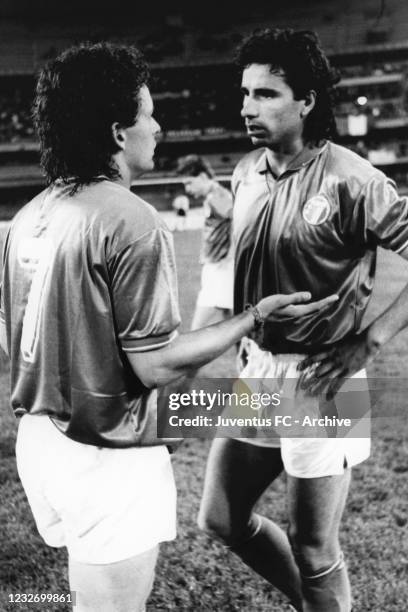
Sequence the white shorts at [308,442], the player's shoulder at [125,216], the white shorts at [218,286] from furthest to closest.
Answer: the white shorts at [218,286], the white shorts at [308,442], the player's shoulder at [125,216]

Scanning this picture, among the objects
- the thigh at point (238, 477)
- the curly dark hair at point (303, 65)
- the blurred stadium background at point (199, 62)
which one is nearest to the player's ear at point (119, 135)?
the curly dark hair at point (303, 65)

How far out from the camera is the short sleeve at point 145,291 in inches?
50.0

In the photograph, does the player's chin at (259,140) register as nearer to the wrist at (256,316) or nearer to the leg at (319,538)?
the wrist at (256,316)

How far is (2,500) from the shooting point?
3154 millimetres

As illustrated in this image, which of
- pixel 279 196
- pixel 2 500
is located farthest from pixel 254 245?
pixel 2 500

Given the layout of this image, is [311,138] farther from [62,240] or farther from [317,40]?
[62,240]

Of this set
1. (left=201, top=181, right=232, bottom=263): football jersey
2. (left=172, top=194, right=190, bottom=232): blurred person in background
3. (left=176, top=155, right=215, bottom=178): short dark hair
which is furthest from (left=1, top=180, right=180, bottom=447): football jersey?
(left=172, top=194, right=190, bottom=232): blurred person in background

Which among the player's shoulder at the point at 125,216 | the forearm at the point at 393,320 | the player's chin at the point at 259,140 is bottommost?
the forearm at the point at 393,320

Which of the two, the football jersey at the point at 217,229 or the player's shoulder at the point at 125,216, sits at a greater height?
the player's shoulder at the point at 125,216

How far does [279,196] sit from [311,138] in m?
0.19

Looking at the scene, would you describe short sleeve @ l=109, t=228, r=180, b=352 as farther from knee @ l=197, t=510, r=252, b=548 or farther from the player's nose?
knee @ l=197, t=510, r=252, b=548

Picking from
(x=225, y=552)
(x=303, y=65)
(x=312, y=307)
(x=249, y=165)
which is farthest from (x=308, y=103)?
(x=225, y=552)

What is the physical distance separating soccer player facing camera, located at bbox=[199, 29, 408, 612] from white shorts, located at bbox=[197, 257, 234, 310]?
221cm

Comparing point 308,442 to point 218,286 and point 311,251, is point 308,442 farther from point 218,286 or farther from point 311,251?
point 218,286
